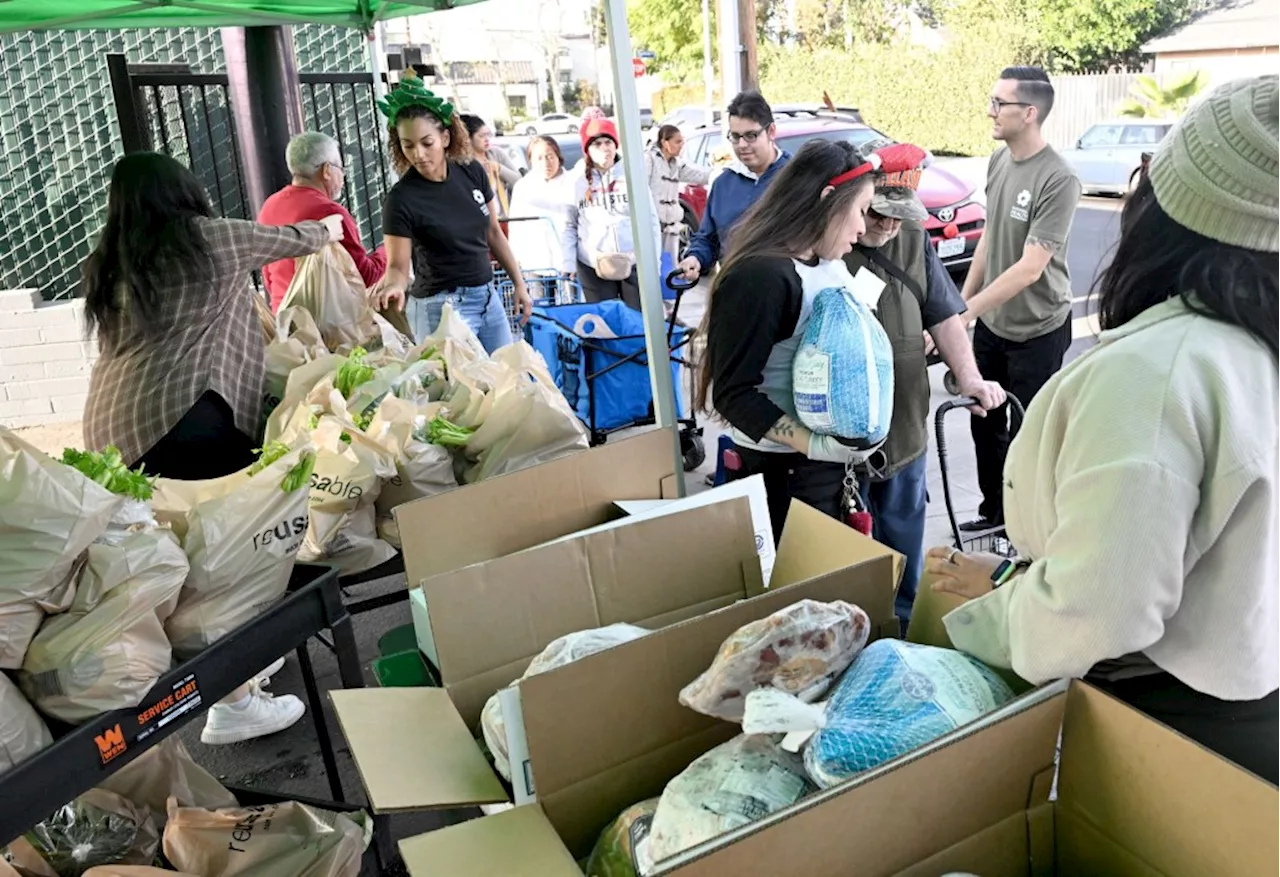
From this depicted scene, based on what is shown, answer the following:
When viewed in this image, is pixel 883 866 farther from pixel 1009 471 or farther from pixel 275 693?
pixel 275 693

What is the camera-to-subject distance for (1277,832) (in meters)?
0.93

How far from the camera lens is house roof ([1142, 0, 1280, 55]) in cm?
2288

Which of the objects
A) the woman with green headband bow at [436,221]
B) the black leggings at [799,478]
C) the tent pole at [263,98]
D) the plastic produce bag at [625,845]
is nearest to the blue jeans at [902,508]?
the black leggings at [799,478]

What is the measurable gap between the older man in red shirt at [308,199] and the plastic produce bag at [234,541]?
2.05 m

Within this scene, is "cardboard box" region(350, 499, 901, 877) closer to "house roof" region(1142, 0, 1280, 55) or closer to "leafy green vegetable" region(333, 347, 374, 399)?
"leafy green vegetable" region(333, 347, 374, 399)

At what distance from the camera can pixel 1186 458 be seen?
1.03m

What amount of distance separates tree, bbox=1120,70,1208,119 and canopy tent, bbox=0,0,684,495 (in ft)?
61.9

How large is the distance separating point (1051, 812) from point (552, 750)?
1.98 ft

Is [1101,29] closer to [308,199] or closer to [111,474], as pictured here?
[308,199]

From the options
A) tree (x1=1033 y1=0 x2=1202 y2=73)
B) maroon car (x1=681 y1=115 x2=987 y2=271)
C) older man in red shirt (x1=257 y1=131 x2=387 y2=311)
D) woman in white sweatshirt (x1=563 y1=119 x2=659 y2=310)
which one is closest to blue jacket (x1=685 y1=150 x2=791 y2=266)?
woman in white sweatshirt (x1=563 y1=119 x2=659 y2=310)

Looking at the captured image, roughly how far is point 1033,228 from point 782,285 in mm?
1904

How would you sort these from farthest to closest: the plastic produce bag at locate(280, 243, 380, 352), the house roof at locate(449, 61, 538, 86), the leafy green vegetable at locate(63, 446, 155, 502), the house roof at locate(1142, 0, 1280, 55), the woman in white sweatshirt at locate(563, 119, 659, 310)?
1. the house roof at locate(449, 61, 538, 86)
2. the house roof at locate(1142, 0, 1280, 55)
3. the woman in white sweatshirt at locate(563, 119, 659, 310)
4. the plastic produce bag at locate(280, 243, 380, 352)
5. the leafy green vegetable at locate(63, 446, 155, 502)

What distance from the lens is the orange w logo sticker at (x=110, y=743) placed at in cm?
153

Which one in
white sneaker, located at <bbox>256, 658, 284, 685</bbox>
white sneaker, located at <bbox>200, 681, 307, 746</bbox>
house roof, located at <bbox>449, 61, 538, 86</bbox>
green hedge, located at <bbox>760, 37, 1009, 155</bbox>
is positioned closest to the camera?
white sneaker, located at <bbox>200, 681, 307, 746</bbox>
